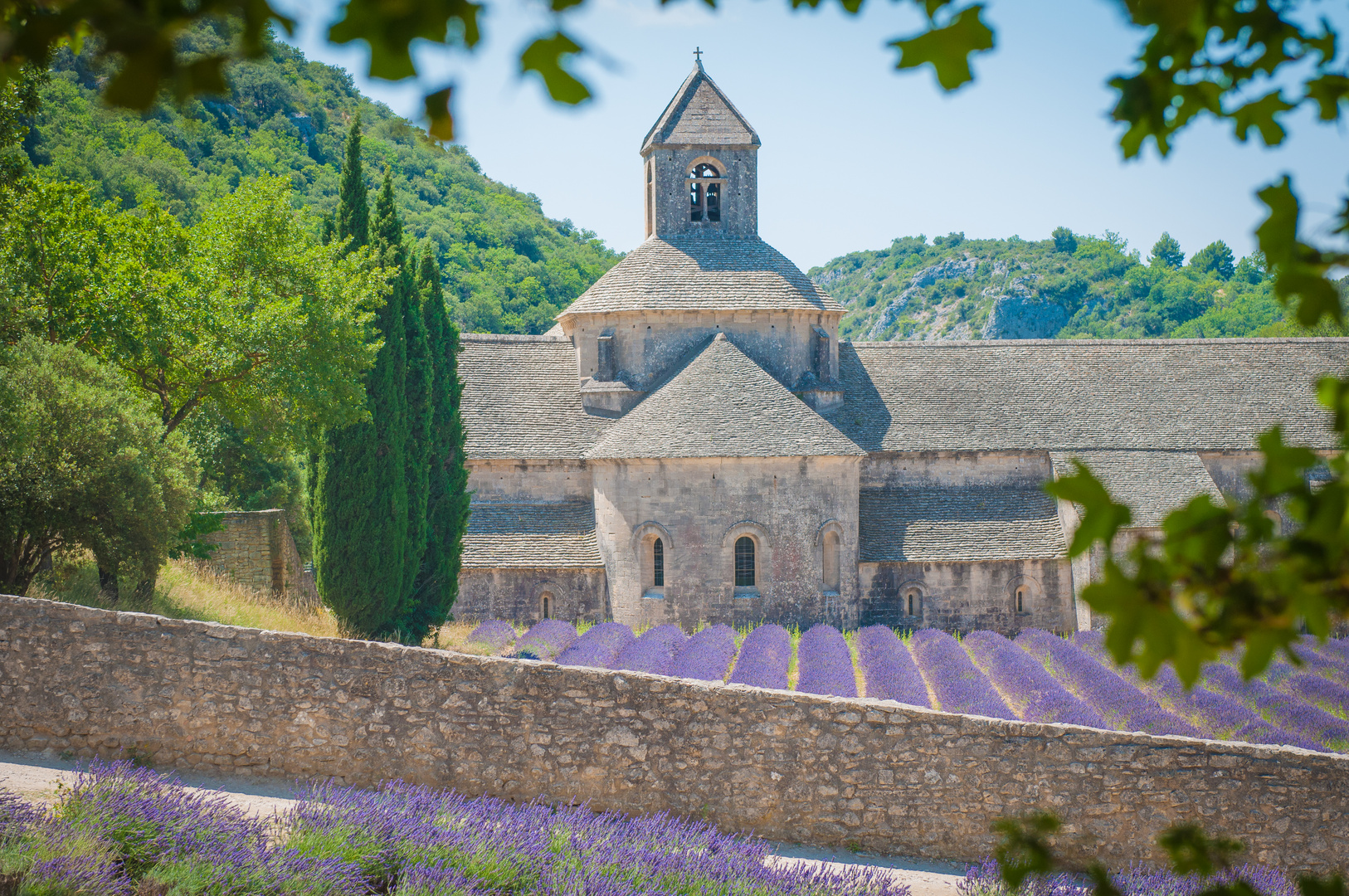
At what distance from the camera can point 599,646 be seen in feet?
60.2

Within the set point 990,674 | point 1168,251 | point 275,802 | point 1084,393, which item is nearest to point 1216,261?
point 1168,251

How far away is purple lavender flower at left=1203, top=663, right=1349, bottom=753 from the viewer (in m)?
14.4

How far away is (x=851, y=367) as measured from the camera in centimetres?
2956

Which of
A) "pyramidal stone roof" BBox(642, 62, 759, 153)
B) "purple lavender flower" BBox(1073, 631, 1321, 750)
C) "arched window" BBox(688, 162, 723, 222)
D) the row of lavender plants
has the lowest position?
"purple lavender flower" BBox(1073, 631, 1321, 750)

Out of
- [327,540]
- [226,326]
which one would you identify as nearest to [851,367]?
[327,540]

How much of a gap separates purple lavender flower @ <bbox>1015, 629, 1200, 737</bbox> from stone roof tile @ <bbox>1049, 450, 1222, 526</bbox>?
4.43 metres

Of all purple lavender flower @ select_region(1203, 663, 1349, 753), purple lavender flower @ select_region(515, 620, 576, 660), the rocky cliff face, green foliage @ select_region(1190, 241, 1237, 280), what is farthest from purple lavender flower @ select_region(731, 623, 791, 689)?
green foliage @ select_region(1190, 241, 1237, 280)

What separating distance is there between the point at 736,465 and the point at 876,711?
13.5 m

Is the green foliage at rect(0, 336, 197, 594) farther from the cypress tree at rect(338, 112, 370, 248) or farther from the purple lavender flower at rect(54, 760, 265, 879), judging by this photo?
the cypress tree at rect(338, 112, 370, 248)

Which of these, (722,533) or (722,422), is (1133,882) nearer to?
(722,533)

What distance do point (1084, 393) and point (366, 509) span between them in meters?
20.1

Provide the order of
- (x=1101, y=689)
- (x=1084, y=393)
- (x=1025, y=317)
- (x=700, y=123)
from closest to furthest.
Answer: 1. (x=1101, y=689)
2. (x=1084, y=393)
3. (x=700, y=123)
4. (x=1025, y=317)

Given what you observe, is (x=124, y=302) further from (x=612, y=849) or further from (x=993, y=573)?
(x=993, y=573)

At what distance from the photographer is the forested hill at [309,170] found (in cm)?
5428
